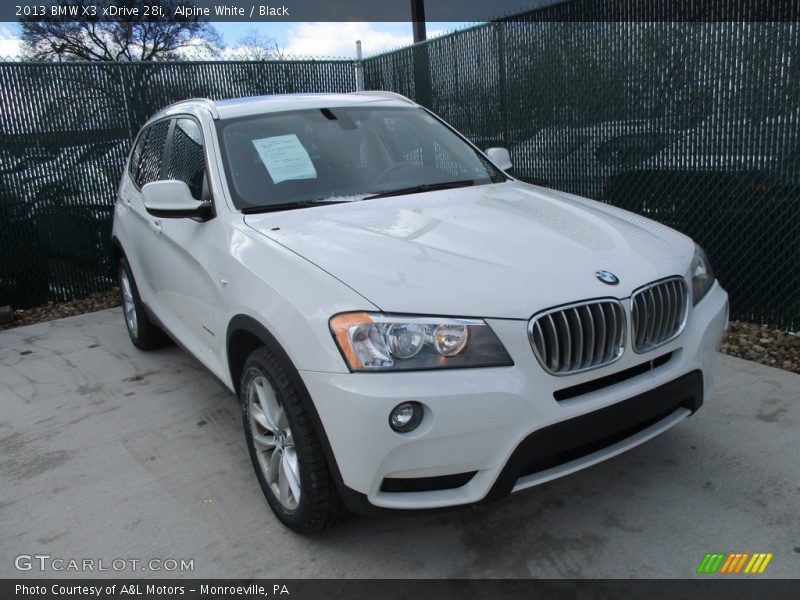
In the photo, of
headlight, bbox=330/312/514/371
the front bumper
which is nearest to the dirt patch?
the front bumper

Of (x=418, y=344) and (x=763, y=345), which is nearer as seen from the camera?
(x=418, y=344)

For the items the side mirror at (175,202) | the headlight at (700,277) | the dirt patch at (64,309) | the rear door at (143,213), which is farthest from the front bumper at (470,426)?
the dirt patch at (64,309)

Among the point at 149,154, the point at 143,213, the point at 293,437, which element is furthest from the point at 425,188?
the point at 149,154

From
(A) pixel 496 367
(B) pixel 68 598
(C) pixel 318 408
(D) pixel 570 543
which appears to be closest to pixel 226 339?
(C) pixel 318 408

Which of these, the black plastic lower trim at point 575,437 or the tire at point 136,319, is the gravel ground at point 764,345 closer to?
the black plastic lower trim at point 575,437

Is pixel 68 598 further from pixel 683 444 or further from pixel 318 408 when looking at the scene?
pixel 683 444

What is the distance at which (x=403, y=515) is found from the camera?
92.7 inches

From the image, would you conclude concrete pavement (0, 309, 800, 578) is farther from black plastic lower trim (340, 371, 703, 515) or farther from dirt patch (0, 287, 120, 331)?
dirt patch (0, 287, 120, 331)

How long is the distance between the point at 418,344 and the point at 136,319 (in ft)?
11.9

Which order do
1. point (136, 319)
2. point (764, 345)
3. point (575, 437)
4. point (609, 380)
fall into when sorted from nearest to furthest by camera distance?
point (575, 437)
point (609, 380)
point (764, 345)
point (136, 319)

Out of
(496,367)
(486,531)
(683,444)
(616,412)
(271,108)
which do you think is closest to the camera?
(496,367)

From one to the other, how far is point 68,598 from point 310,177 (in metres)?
2.10

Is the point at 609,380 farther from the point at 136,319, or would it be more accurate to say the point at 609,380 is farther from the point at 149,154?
the point at 136,319

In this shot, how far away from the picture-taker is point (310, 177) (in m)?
3.46
